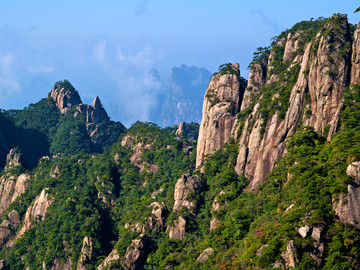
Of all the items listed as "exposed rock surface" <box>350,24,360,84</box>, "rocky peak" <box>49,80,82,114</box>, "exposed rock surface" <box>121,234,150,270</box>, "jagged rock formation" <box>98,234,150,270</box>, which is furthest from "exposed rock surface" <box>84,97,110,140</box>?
"exposed rock surface" <box>350,24,360,84</box>

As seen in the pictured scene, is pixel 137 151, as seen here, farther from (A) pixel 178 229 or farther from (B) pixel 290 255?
(B) pixel 290 255

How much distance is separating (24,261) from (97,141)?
5817 cm

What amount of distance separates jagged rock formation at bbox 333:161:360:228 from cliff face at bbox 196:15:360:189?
1749cm

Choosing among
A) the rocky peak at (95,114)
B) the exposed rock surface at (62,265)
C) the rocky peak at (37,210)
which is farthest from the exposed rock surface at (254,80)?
the rocky peak at (95,114)

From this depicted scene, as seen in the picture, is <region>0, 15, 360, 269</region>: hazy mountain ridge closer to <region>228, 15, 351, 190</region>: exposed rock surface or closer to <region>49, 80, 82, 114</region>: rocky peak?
<region>228, 15, 351, 190</region>: exposed rock surface

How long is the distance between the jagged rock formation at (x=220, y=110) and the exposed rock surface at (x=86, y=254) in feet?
77.0

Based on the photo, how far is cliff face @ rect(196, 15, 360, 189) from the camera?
249 ft

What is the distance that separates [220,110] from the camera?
9900 cm

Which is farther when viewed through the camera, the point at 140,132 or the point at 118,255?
the point at 140,132

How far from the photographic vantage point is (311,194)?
59719 mm

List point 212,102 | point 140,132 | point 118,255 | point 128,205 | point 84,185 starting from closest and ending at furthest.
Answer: point 118,255
point 212,102
point 128,205
point 84,185
point 140,132

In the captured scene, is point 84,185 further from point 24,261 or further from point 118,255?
point 118,255

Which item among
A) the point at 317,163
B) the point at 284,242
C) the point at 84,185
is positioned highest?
the point at 84,185

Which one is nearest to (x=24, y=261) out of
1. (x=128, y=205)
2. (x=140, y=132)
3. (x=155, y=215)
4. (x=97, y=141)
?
(x=128, y=205)
